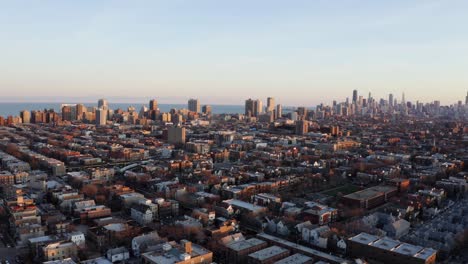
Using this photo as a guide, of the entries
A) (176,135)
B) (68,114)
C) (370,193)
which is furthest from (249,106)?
(370,193)

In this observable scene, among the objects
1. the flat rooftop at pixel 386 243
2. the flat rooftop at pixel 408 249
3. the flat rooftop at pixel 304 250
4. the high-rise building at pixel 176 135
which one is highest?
the high-rise building at pixel 176 135

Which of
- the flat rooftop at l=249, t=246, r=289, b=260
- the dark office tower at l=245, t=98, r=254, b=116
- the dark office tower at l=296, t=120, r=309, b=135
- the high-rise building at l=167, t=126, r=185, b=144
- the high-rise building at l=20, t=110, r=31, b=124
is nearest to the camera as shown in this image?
the flat rooftop at l=249, t=246, r=289, b=260

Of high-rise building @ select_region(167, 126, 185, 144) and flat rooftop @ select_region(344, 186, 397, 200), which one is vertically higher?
high-rise building @ select_region(167, 126, 185, 144)

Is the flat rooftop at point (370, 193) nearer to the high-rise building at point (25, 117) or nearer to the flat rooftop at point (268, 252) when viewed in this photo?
the flat rooftop at point (268, 252)

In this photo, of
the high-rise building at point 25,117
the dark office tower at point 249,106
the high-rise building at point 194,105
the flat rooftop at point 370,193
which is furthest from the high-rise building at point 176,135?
the high-rise building at point 194,105

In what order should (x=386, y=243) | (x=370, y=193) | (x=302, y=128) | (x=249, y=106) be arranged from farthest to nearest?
(x=249, y=106) → (x=302, y=128) → (x=370, y=193) → (x=386, y=243)

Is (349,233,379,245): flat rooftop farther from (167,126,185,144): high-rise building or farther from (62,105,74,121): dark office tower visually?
(62,105,74,121): dark office tower

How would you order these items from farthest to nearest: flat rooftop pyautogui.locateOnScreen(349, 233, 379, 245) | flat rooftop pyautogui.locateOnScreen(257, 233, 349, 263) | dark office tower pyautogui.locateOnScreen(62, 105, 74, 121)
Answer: dark office tower pyautogui.locateOnScreen(62, 105, 74, 121) < flat rooftop pyautogui.locateOnScreen(349, 233, 379, 245) < flat rooftop pyautogui.locateOnScreen(257, 233, 349, 263)

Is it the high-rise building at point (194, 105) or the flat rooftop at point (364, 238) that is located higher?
the high-rise building at point (194, 105)

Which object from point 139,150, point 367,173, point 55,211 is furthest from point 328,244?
point 139,150

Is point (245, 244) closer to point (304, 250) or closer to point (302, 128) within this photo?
point (304, 250)

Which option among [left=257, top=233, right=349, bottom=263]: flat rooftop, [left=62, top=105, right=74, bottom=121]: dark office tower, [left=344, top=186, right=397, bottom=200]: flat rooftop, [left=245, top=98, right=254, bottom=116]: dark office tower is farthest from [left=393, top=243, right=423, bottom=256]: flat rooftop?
[left=245, top=98, right=254, bottom=116]: dark office tower

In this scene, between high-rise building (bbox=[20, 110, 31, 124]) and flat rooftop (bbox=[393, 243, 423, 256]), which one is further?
high-rise building (bbox=[20, 110, 31, 124])
